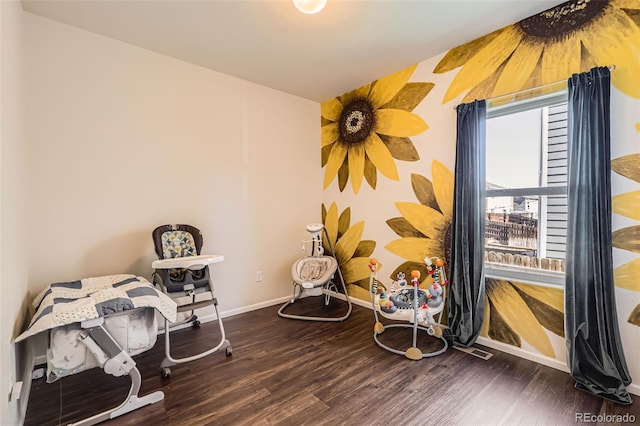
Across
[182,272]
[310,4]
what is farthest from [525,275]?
[182,272]

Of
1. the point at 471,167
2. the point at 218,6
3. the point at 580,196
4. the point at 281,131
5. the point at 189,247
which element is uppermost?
the point at 218,6

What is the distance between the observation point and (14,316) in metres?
1.60

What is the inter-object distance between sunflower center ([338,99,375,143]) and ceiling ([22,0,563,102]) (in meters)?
0.56

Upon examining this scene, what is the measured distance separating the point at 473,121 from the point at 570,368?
2.00 m

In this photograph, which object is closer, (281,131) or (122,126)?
(122,126)

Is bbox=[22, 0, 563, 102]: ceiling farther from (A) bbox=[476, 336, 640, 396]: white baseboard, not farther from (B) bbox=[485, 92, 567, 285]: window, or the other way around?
(A) bbox=[476, 336, 640, 396]: white baseboard

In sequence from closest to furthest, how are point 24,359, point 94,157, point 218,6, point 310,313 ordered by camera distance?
point 24,359 < point 218,6 < point 94,157 < point 310,313

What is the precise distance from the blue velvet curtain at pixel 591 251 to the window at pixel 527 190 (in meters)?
0.19

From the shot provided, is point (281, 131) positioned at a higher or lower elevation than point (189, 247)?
higher

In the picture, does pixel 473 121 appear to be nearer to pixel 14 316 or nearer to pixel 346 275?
pixel 346 275

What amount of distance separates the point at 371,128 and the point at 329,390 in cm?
280

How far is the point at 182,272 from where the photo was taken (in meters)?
2.52

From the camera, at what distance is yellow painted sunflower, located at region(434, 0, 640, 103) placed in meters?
1.90

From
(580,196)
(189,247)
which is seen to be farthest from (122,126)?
(580,196)
